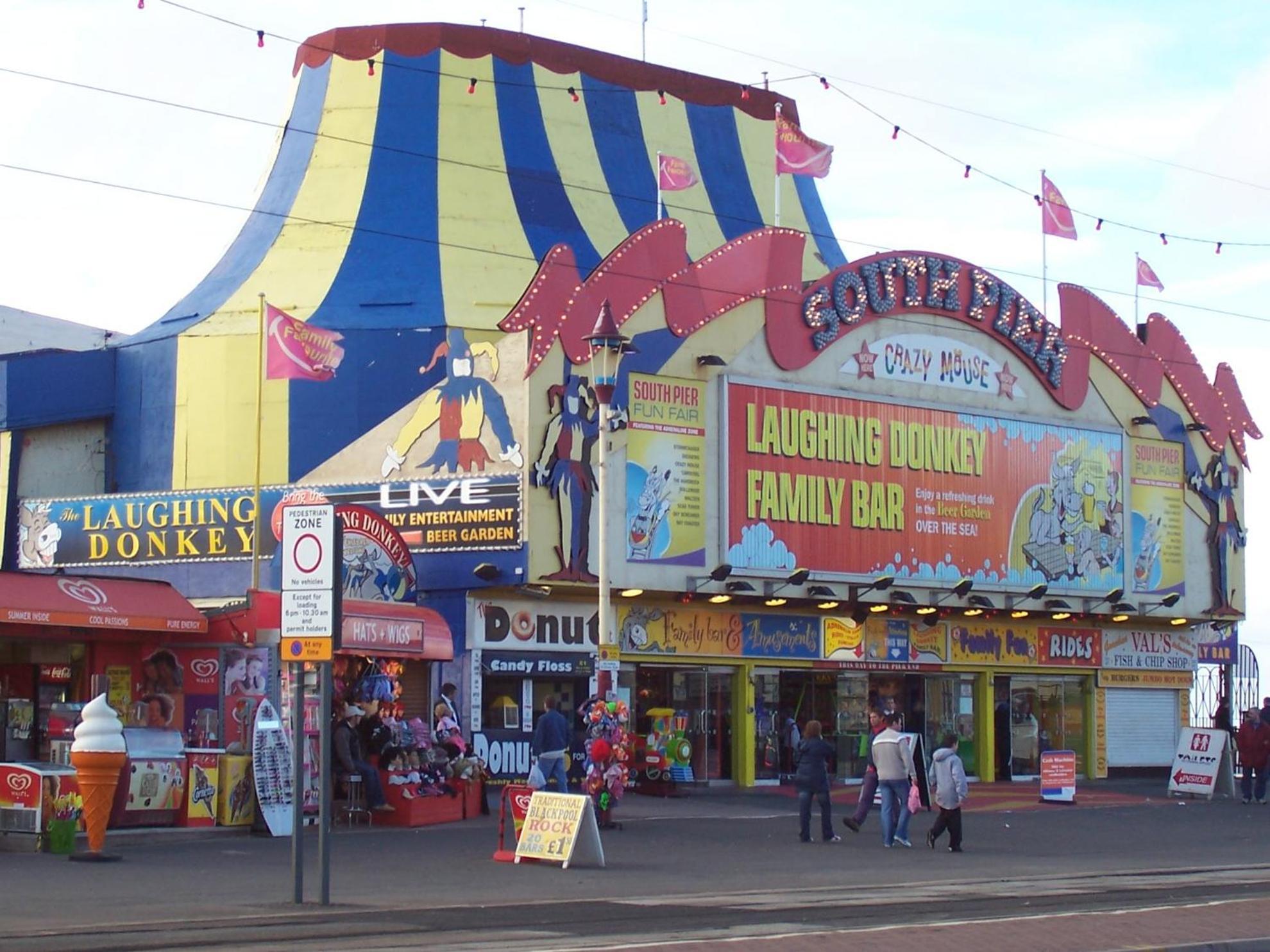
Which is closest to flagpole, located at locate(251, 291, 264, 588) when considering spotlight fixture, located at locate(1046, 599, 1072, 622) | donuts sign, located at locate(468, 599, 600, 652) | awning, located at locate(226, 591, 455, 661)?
donuts sign, located at locate(468, 599, 600, 652)

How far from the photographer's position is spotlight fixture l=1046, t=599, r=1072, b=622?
4028 cm

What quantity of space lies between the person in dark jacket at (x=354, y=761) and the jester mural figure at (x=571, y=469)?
6795 millimetres

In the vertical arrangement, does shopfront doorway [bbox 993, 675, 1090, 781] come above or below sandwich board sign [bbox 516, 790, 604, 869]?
above

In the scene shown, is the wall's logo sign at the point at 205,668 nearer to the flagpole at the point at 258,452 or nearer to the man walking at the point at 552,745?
the man walking at the point at 552,745

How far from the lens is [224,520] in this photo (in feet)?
111

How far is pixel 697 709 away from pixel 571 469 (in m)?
6.14

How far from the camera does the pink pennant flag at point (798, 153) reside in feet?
116

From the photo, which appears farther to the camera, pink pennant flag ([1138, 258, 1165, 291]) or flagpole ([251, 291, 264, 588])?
pink pennant flag ([1138, 258, 1165, 291])

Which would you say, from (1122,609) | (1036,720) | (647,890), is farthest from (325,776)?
(1122,609)

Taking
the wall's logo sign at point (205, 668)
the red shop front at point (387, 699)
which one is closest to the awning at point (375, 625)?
the red shop front at point (387, 699)

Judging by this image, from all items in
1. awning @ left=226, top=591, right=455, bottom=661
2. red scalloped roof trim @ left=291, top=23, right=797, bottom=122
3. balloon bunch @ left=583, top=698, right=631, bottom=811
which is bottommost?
balloon bunch @ left=583, top=698, right=631, bottom=811

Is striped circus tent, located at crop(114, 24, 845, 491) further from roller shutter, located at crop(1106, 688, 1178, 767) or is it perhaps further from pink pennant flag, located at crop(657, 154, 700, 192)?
roller shutter, located at crop(1106, 688, 1178, 767)

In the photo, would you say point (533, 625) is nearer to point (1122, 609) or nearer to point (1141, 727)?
point (1122, 609)

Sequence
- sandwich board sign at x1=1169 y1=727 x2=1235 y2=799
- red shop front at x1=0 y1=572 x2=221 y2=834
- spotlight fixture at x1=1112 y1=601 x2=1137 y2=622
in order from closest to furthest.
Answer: red shop front at x1=0 y1=572 x2=221 y2=834 → sandwich board sign at x1=1169 y1=727 x2=1235 y2=799 → spotlight fixture at x1=1112 y1=601 x2=1137 y2=622
